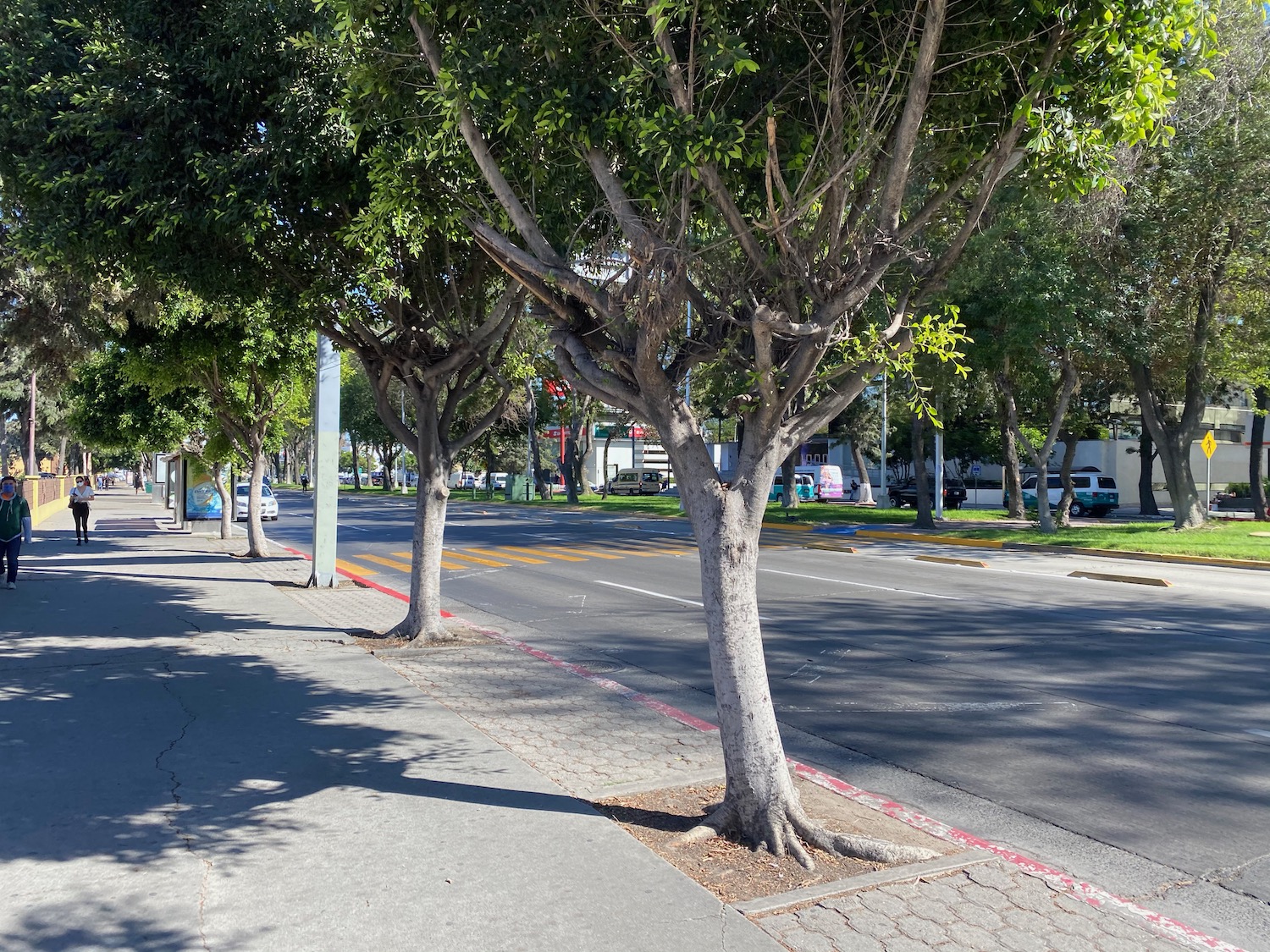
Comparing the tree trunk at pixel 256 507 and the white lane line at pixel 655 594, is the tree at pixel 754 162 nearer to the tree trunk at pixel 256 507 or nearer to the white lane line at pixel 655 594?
→ the white lane line at pixel 655 594

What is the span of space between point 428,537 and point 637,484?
2305 inches

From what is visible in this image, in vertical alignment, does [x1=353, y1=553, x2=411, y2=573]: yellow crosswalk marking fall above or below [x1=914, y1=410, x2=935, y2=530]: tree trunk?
below

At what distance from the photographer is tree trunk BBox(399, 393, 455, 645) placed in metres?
10.8

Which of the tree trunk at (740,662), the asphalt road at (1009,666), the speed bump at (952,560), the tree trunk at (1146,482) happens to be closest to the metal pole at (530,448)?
the tree trunk at (1146,482)

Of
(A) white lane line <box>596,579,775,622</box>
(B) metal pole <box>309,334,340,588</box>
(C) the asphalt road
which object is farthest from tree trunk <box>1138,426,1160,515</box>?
(B) metal pole <box>309,334,340,588</box>

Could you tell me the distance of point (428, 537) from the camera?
10883mm

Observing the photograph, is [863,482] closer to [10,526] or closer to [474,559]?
[474,559]

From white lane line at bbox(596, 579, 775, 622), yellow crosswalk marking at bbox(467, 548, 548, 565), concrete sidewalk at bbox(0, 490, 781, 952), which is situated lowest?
concrete sidewalk at bbox(0, 490, 781, 952)

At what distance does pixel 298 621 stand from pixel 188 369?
26.0 feet

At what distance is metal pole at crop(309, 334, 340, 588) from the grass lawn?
17563mm

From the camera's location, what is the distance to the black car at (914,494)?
1870 inches

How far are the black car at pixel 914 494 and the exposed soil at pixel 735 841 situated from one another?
42.7 meters

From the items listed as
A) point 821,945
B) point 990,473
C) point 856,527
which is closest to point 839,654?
point 821,945

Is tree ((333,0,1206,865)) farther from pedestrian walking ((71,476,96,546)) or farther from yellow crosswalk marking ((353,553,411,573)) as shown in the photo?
pedestrian walking ((71,476,96,546))
